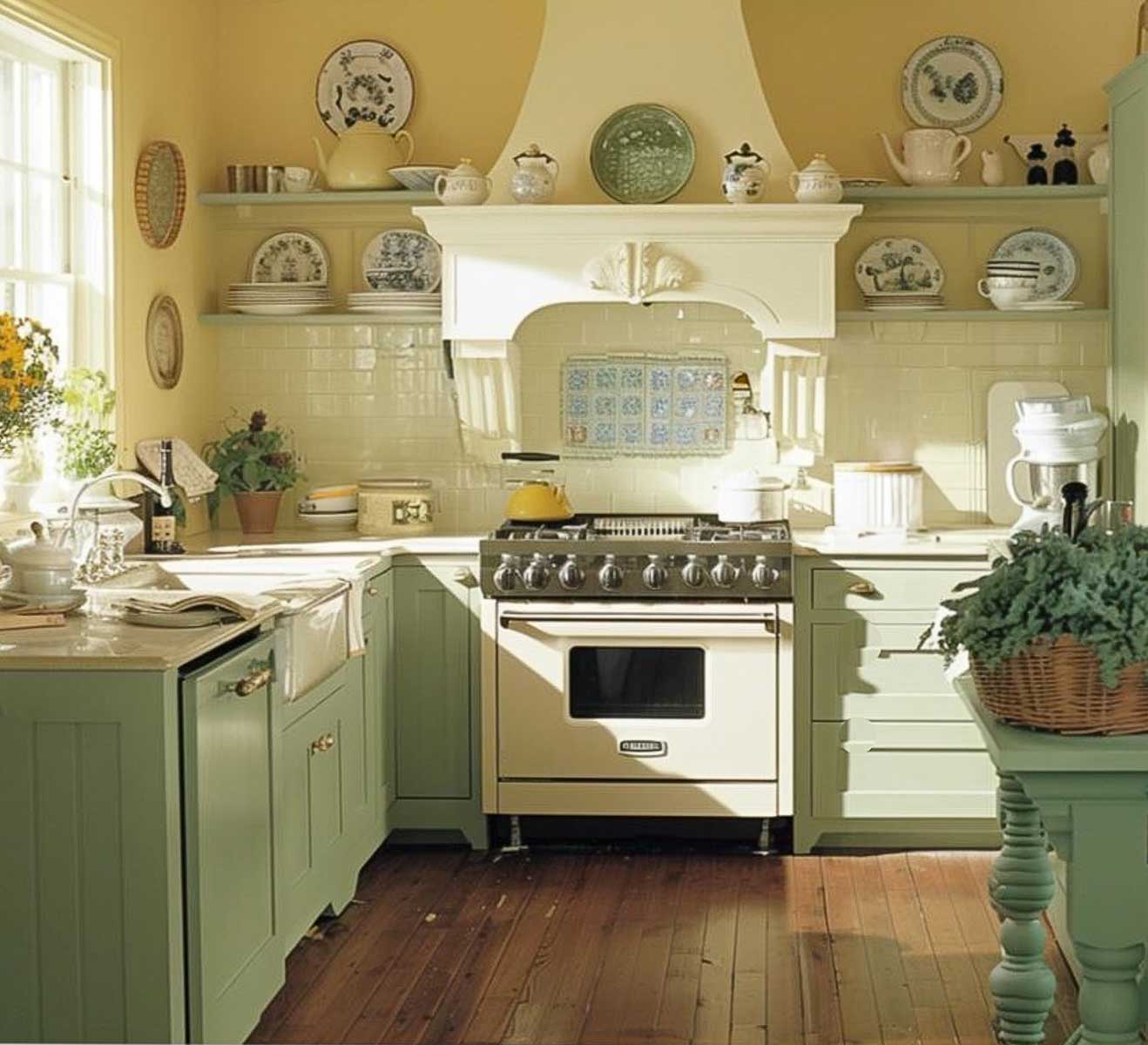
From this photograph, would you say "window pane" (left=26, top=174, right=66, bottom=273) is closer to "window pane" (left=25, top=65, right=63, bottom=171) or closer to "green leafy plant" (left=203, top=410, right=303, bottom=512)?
"window pane" (left=25, top=65, right=63, bottom=171)

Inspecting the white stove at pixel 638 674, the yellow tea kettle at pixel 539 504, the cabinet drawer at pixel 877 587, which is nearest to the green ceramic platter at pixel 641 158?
the yellow tea kettle at pixel 539 504

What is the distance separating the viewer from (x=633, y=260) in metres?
6.10

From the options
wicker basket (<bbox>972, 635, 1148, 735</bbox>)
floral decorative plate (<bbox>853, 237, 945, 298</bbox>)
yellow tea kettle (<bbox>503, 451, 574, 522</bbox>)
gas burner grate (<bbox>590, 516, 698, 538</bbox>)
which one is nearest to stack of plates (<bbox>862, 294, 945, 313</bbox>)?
floral decorative plate (<bbox>853, 237, 945, 298</bbox>)

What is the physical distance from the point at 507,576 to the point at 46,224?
1.67 m

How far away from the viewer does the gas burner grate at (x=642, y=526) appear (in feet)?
19.7

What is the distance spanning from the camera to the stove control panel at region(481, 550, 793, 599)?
227 inches

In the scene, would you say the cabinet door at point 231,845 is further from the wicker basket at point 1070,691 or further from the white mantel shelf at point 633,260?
the white mantel shelf at point 633,260

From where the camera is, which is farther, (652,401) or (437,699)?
(652,401)

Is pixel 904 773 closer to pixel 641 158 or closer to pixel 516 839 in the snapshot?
pixel 516 839

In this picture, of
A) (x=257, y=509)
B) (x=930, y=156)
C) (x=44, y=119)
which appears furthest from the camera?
(x=257, y=509)

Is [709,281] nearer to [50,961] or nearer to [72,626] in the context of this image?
[72,626]

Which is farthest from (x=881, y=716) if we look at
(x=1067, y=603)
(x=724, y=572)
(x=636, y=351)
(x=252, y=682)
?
(x=1067, y=603)

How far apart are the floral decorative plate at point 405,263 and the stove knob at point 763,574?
1580 mm

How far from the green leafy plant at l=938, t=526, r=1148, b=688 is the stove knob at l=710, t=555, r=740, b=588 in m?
2.57
